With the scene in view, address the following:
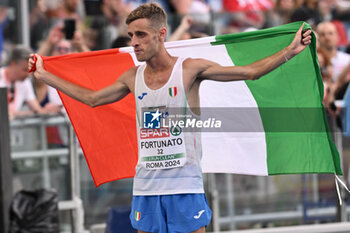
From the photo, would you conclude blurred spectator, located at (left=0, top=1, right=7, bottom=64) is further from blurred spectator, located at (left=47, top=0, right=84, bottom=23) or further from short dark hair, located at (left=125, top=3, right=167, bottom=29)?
short dark hair, located at (left=125, top=3, right=167, bottom=29)

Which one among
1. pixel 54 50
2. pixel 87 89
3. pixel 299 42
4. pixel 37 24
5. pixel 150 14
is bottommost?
pixel 87 89

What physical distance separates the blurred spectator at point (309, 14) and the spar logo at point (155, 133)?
4.44 metres

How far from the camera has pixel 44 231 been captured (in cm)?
724

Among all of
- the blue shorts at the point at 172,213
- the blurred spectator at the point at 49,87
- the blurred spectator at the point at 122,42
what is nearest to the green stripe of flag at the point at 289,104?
the blue shorts at the point at 172,213

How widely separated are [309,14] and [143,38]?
493 cm

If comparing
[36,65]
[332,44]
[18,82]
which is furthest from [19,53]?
[332,44]

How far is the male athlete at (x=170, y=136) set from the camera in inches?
186

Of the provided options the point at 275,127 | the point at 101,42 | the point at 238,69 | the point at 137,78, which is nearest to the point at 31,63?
the point at 137,78

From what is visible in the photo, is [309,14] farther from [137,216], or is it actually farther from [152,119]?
[137,216]

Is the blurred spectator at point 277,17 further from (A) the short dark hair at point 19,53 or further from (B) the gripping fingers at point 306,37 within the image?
(B) the gripping fingers at point 306,37

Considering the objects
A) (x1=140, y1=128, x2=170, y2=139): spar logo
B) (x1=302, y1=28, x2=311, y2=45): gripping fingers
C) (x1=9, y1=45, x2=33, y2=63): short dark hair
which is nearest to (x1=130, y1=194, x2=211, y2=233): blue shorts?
(x1=140, y1=128, x2=170, y2=139): spar logo

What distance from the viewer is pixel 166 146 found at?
188 inches

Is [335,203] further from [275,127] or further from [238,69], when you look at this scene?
[238,69]

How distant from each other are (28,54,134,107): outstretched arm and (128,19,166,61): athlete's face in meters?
0.35
